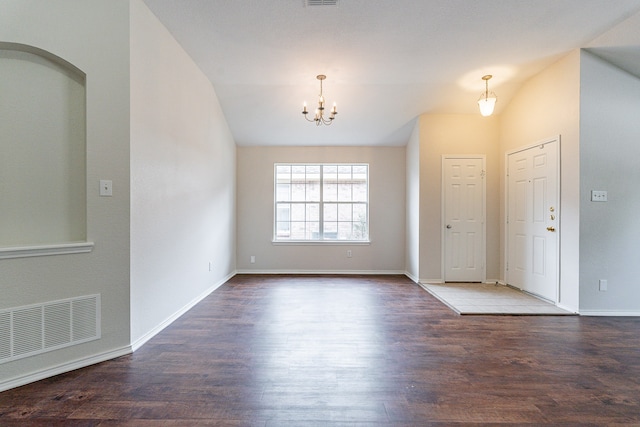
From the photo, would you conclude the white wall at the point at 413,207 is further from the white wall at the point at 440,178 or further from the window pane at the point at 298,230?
the window pane at the point at 298,230

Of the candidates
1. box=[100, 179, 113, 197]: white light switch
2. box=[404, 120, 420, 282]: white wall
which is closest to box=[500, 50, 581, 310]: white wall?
box=[404, 120, 420, 282]: white wall

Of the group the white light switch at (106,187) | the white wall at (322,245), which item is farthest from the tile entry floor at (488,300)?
the white light switch at (106,187)

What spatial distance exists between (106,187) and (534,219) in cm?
495

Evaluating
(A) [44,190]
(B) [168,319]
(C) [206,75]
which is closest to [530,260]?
(B) [168,319]

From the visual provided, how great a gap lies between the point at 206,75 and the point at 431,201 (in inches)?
150

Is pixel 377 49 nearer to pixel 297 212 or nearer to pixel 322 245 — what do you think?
pixel 297 212

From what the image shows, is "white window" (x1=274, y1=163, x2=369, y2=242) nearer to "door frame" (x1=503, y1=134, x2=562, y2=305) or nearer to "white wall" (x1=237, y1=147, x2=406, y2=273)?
"white wall" (x1=237, y1=147, x2=406, y2=273)

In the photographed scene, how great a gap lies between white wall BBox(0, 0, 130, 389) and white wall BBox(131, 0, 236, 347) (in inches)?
3.7

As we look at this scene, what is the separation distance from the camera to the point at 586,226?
128 inches

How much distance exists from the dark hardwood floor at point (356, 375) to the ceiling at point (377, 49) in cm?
299

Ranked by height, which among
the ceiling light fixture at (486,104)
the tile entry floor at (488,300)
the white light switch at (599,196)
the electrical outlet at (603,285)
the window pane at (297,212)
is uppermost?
the ceiling light fixture at (486,104)

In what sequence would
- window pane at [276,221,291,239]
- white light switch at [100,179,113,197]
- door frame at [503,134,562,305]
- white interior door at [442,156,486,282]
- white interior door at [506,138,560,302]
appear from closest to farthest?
1. white light switch at [100,179,113,197]
2. door frame at [503,134,562,305]
3. white interior door at [506,138,560,302]
4. white interior door at [442,156,486,282]
5. window pane at [276,221,291,239]

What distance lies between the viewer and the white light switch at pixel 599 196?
128 inches

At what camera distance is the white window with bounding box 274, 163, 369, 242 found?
18.4 feet
